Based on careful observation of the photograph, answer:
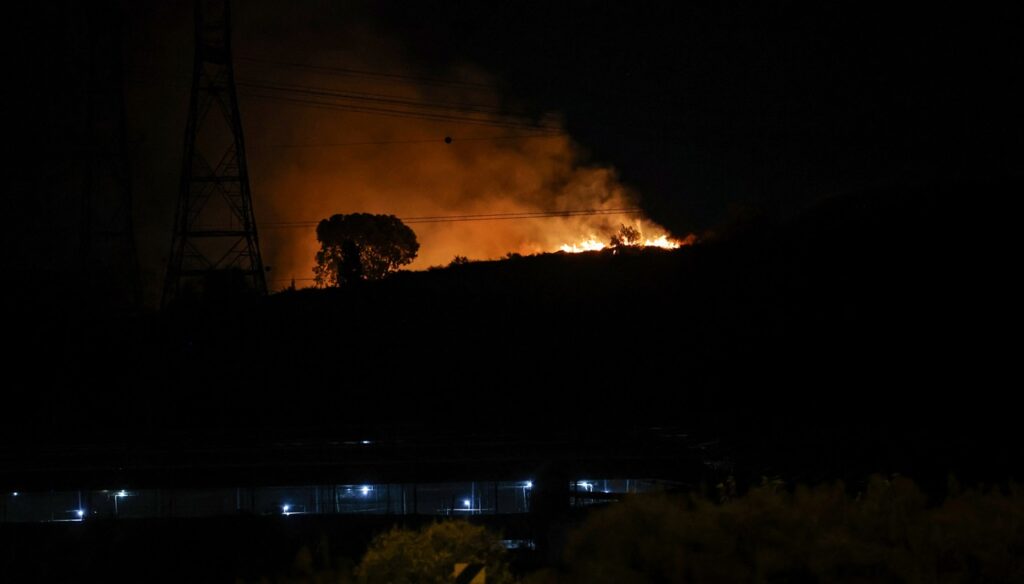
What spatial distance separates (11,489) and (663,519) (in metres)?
12.1

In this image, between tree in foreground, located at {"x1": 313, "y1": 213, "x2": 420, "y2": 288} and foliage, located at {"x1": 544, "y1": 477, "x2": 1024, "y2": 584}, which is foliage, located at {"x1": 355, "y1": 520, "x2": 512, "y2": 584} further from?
tree in foreground, located at {"x1": 313, "y1": 213, "x2": 420, "y2": 288}

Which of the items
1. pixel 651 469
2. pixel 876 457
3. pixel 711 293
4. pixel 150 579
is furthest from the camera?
pixel 711 293

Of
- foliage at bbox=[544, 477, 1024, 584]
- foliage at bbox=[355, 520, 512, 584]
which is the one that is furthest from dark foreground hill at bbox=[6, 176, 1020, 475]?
foliage at bbox=[355, 520, 512, 584]

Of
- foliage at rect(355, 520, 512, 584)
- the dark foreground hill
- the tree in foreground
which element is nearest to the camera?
foliage at rect(355, 520, 512, 584)

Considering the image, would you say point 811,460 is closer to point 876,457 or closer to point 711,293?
point 876,457

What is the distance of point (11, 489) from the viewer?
15000 mm

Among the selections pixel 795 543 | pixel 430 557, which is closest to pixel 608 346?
pixel 430 557

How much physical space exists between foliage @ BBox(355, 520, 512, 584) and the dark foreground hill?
510 inches

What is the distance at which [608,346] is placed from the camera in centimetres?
3297

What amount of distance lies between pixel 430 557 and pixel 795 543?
239 centimetres

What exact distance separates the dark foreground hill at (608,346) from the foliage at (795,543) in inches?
477

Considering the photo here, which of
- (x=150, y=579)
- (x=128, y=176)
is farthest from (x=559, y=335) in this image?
(x=150, y=579)

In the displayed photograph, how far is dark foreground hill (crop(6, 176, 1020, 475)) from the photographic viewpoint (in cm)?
2669

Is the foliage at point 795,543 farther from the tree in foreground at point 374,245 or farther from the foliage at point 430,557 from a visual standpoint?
the tree in foreground at point 374,245
